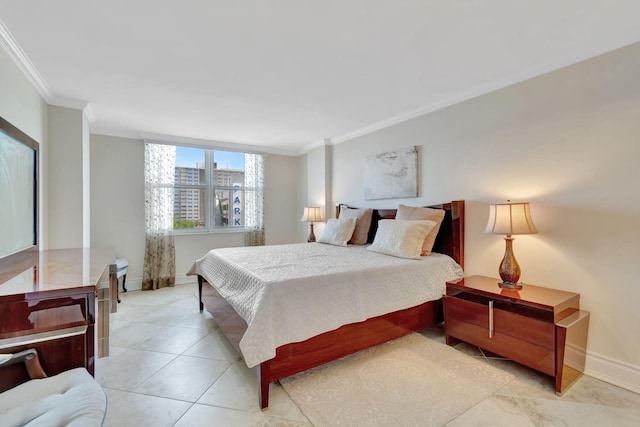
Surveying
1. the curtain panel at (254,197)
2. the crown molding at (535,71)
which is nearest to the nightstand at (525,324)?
the crown molding at (535,71)

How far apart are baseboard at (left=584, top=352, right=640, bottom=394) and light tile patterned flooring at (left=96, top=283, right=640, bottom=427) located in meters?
0.07

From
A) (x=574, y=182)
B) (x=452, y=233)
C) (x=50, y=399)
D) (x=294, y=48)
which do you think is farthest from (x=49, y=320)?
(x=574, y=182)

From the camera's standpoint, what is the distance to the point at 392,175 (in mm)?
3668

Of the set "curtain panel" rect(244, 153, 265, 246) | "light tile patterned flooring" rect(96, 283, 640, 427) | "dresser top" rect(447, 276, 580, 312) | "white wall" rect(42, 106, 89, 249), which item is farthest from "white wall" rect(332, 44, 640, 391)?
"white wall" rect(42, 106, 89, 249)

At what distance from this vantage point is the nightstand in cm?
186

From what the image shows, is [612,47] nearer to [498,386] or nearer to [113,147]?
[498,386]

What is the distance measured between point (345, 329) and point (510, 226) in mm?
1493

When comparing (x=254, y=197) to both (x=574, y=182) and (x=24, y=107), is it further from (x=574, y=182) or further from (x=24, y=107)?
(x=574, y=182)

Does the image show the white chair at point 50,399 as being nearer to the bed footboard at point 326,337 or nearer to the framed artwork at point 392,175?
the bed footboard at point 326,337

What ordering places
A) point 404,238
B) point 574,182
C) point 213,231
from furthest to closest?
→ point 213,231 < point 404,238 < point 574,182

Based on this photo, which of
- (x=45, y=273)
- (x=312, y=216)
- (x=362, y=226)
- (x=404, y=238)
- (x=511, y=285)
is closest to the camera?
(x=45, y=273)

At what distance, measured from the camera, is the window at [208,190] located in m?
4.65

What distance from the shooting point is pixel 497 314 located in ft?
7.07

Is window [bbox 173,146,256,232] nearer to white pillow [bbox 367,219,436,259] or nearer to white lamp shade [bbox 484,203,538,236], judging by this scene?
white pillow [bbox 367,219,436,259]
